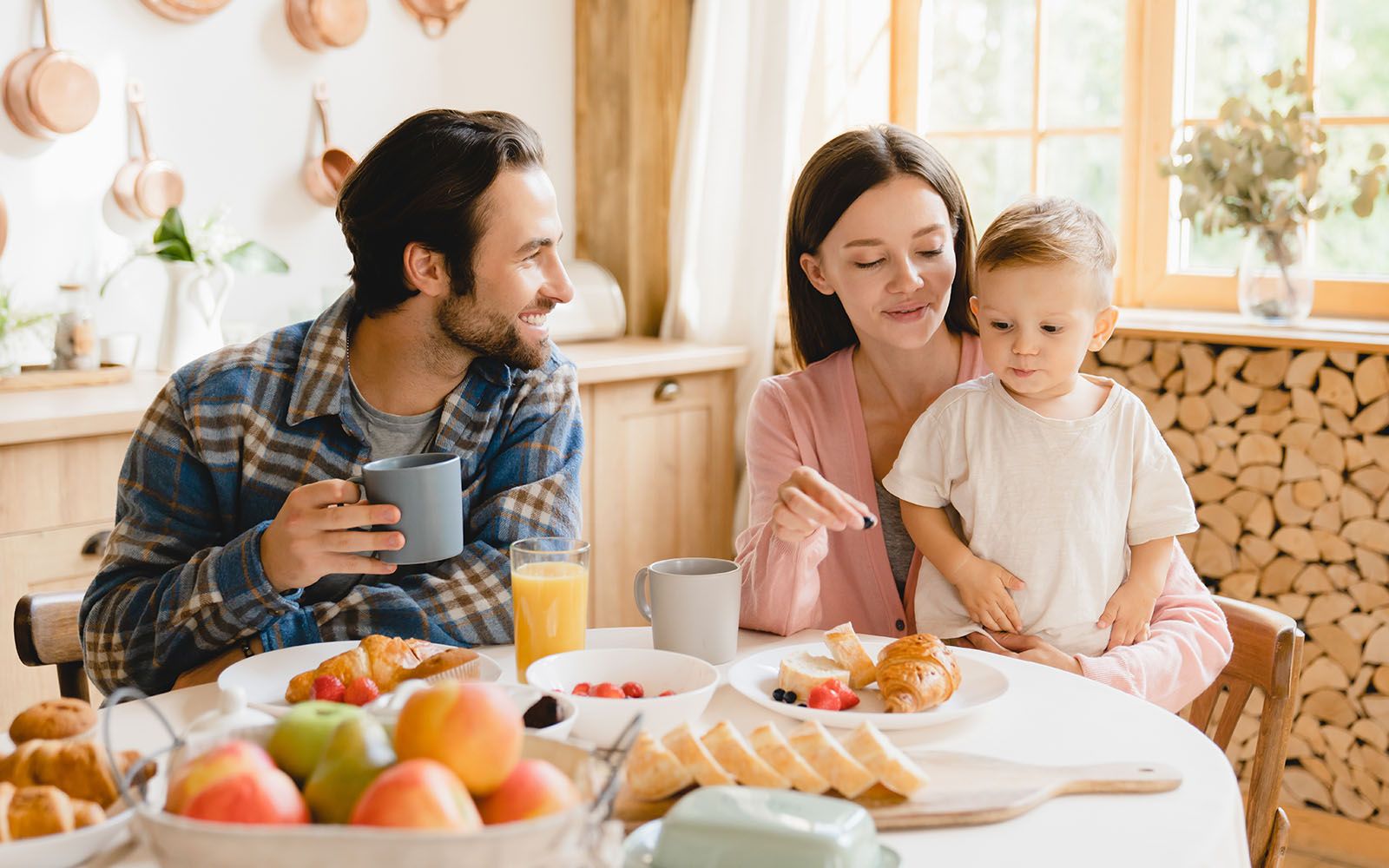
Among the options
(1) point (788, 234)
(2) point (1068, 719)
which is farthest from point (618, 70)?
(2) point (1068, 719)

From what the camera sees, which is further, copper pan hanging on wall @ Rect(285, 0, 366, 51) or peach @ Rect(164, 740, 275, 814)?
copper pan hanging on wall @ Rect(285, 0, 366, 51)

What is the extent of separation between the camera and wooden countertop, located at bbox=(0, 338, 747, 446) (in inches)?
87.0

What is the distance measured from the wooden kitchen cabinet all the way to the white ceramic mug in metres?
1.20

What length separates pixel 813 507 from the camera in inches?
56.5

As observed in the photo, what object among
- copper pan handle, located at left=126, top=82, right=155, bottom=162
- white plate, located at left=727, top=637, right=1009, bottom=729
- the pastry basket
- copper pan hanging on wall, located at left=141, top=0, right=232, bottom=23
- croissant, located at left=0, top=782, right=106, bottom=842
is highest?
copper pan hanging on wall, located at left=141, top=0, right=232, bottom=23

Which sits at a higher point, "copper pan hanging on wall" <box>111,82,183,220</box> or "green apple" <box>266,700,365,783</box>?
"copper pan hanging on wall" <box>111,82,183,220</box>

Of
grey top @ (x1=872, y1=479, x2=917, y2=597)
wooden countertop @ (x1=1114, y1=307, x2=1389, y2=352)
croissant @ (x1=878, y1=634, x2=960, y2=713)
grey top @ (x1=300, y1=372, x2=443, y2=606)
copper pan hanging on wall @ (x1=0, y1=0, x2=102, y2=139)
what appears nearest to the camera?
croissant @ (x1=878, y1=634, x2=960, y2=713)

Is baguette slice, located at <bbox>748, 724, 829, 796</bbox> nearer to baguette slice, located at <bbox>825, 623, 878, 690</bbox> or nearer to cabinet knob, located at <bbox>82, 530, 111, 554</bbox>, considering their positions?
baguette slice, located at <bbox>825, 623, 878, 690</bbox>

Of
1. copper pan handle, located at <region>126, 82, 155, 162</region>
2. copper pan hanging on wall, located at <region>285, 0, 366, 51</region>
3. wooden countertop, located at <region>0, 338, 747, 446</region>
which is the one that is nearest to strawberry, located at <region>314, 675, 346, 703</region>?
wooden countertop, located at <region>0, 338, 747, 446</region>

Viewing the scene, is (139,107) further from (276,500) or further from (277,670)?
(277,670)

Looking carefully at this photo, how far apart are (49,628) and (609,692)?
2.79 ft

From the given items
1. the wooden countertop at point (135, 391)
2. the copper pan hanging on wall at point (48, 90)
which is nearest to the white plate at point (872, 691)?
the wooden countertop at point (135, 391)

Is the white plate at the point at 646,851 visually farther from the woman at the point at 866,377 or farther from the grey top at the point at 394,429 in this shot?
the grey top at the point at 394,429

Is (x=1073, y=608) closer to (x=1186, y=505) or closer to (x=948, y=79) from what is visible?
(x=1186, y=505)
